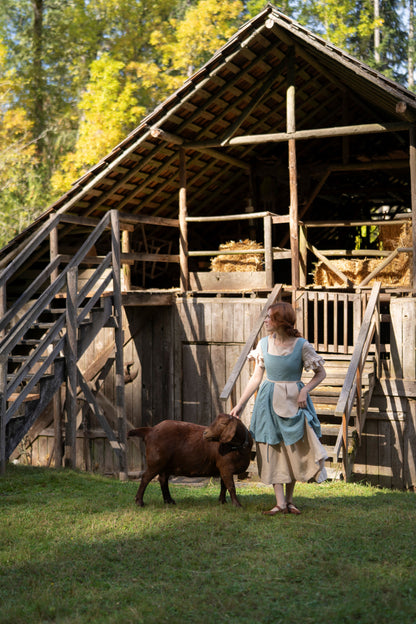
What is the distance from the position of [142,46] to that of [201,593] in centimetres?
3031

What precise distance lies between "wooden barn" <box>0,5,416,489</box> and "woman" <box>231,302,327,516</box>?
2.71 meters

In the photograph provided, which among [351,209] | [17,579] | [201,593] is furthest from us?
[351,209]

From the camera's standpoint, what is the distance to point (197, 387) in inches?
509

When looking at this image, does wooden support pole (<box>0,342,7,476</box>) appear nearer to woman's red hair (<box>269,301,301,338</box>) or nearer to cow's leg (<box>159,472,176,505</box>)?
cow's leg (<box>159,472,176,505</box>)

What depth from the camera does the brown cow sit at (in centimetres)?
659

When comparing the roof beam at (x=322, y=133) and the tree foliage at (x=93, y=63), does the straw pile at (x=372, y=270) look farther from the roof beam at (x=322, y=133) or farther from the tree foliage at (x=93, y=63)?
the tree foliage at (x=93, y=63)

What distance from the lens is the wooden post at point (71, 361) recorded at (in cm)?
949

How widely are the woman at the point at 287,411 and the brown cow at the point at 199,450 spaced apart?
28 cm

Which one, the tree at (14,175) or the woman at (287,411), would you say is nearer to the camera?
the woman at (287,411)

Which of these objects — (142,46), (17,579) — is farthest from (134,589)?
(142,46)

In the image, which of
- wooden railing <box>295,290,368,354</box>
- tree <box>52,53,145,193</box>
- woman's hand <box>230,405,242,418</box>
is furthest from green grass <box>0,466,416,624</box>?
tree <box>52,53,145,193</box>

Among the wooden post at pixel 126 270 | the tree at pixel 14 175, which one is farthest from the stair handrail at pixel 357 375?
the tree at pixel 14 175

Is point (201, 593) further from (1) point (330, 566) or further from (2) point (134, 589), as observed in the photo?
(1) point (330, 566)

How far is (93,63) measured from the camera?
2603cm
